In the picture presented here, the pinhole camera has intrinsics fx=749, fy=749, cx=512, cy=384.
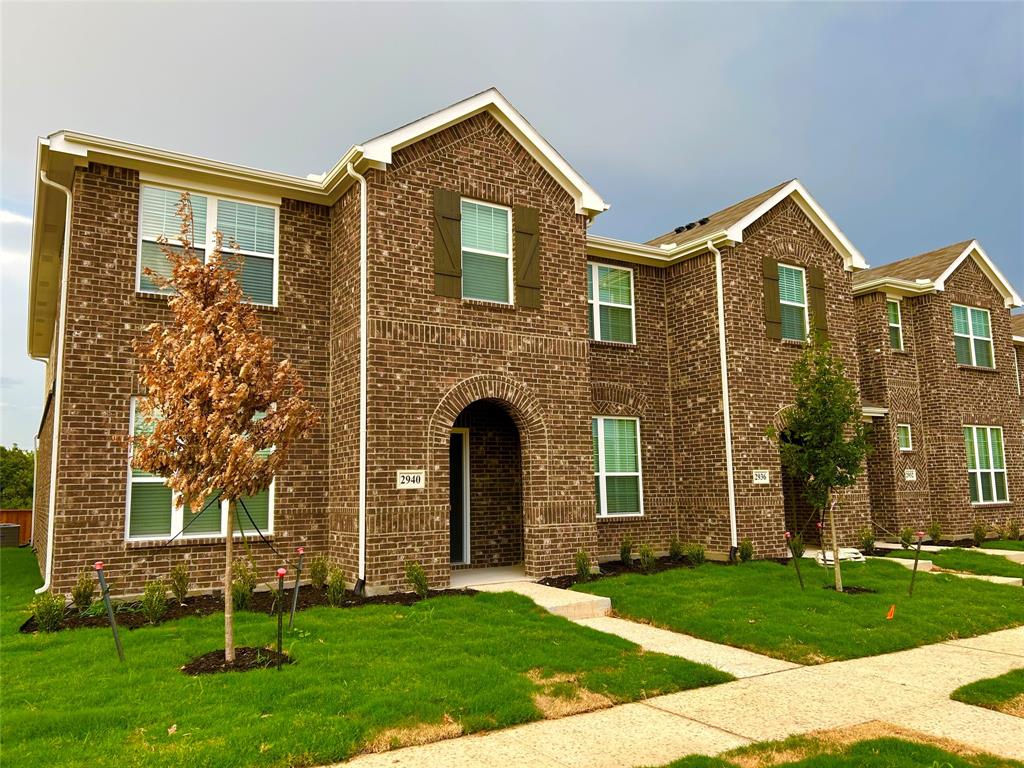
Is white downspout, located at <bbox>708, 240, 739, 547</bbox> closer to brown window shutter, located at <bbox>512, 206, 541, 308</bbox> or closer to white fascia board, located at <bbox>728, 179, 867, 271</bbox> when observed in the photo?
white fascia board, located at <bbox>728, 179, 867, 271</bbox>

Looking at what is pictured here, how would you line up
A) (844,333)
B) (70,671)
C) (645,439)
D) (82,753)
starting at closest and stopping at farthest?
(82,753) < (70,671) < (645,439) < (844,333)

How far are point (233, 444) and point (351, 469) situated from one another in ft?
14.3

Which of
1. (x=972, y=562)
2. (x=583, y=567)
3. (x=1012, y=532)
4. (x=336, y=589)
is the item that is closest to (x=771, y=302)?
(x=972, y=562)

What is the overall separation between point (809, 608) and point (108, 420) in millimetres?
10501

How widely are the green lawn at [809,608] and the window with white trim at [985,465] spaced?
9.01 m

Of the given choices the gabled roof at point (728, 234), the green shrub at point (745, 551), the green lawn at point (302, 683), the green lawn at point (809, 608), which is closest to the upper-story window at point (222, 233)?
the green lawn at point (302, 683)

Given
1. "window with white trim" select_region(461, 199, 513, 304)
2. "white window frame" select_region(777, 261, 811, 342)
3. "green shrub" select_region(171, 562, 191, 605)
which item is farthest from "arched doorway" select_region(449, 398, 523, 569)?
"white window frame" select_region(777, 261, 811, 342)

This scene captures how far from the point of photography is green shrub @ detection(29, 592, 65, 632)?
885 centimetres

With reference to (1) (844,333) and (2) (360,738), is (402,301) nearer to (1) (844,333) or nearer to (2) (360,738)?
(2) (360,738)

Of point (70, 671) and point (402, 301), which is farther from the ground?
point (402, 301)

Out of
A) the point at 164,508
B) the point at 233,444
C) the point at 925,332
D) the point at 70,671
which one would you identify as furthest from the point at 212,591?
the point at 925,332

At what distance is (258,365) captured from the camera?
25.0 ft

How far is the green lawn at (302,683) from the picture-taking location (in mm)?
5383

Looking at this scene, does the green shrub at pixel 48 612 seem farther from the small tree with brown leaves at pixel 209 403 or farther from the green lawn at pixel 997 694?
the green lawn at pixel 997 694
